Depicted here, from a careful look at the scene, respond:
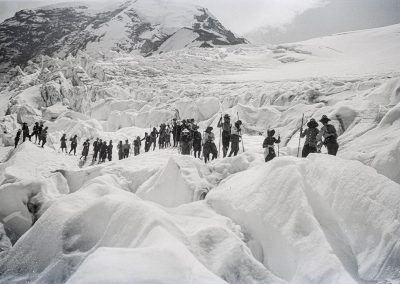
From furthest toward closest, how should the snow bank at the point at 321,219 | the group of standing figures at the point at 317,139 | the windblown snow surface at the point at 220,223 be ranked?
the group of standing figures at the point at 317,139 < the snow bank at the point at 321,219 < the windblown snow surface at the point at 220,223

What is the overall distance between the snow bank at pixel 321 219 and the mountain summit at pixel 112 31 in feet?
404

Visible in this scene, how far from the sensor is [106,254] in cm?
416

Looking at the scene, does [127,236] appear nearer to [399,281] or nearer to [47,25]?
[399,281]

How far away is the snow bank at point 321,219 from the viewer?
5152mm

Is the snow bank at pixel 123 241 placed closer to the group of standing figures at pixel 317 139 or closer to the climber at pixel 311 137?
the group of standing figures at pixel 317 139

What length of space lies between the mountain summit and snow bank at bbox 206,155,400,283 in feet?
404

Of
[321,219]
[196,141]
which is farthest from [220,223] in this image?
[196,141]

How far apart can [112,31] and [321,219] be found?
171 metres

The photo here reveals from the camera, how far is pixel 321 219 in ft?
19.6

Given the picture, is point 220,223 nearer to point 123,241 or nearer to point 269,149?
point 123,241

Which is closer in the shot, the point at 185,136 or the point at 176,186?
the point at 176,186

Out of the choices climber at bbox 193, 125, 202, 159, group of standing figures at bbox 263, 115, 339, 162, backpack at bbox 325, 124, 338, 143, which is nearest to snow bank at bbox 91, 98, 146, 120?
climber at bbox 193, 125, 202, 159

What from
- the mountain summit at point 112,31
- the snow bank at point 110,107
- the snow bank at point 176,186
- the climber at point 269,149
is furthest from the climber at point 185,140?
the mountain summit at point 112,31

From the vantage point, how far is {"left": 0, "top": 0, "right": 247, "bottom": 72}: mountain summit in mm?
147375
